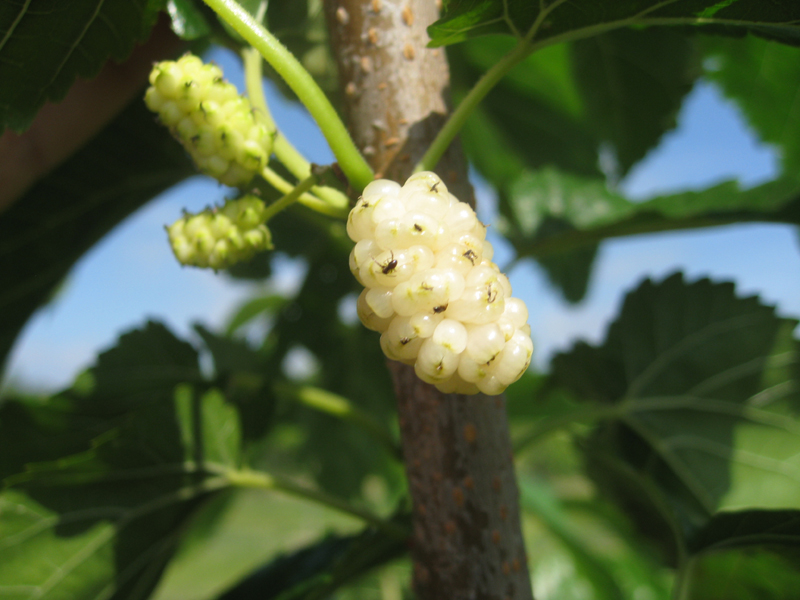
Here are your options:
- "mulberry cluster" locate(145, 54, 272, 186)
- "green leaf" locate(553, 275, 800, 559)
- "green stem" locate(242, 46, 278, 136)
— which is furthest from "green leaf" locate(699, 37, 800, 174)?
"mulberry cluster" locate(145, 54, 272, 186)

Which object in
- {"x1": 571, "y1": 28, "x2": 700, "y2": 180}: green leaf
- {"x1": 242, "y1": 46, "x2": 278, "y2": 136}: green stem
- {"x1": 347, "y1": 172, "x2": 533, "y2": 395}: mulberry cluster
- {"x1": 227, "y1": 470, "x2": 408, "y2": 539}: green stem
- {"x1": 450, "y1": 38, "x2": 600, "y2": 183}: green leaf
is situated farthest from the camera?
{"x1": 450, "y1": 38, "x2": 600, "y2": 183}: green leaf

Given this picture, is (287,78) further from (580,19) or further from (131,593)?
(131,593)

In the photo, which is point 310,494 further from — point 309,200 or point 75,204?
point 75,204

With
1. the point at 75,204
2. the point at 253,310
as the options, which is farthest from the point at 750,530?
the point at 253,310

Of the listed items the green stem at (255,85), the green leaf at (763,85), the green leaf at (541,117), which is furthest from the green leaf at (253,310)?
the green leaf at (763,85)

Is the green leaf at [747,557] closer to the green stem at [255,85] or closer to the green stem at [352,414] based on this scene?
the green stem at [352,414]

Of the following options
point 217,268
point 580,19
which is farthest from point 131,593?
point 580,19

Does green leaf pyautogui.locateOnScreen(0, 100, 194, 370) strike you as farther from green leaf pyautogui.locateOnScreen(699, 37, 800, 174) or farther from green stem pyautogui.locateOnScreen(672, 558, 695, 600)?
green leaf pyautogui.locateOnScreen(699, 37, 800, 174)
